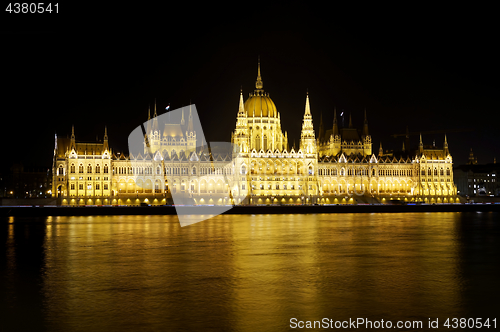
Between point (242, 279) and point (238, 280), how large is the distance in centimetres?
33

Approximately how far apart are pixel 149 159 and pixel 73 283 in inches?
3411

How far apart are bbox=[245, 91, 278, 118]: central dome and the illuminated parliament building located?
206 mm

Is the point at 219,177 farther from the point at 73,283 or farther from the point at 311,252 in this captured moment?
the point at 73,283

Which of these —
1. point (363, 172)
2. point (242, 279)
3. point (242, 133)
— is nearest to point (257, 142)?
point (242, 133)

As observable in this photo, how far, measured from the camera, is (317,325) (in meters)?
21.2

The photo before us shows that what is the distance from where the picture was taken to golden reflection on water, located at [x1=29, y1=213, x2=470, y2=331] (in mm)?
22906

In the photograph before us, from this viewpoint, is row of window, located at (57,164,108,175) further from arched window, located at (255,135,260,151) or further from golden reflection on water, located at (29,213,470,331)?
golden reflection on water, located at (29,213,470,331)

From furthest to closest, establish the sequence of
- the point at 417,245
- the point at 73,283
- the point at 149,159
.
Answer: the point at 149,159 → the point at 417,245 → the point at 73,283

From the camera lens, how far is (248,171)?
374 ft

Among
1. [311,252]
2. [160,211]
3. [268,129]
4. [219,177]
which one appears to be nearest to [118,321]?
[311,252]

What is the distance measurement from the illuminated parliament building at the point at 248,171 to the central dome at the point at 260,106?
0.21 meters

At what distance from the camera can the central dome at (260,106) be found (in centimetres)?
12456

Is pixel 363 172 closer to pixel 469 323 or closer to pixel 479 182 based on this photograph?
pixel 479 182

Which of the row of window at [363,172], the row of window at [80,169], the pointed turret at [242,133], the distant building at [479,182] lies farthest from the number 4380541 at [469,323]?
the distant building at [479,182]
